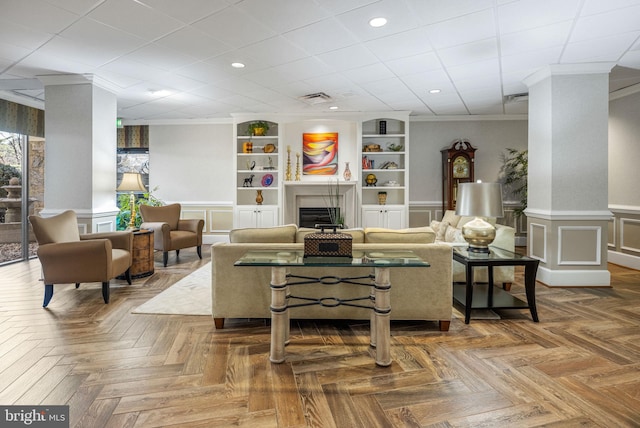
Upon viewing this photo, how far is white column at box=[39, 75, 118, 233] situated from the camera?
4.49 meters

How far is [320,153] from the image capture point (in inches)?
271

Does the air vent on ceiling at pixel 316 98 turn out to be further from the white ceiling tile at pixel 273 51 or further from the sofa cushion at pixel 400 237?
the sofa cushion at pixel 400 237

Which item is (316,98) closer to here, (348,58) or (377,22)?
(348,58)

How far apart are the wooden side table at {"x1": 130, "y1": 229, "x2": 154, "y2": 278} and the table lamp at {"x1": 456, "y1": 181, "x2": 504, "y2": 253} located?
376 centimetres

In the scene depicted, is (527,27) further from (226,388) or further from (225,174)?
(225,174)

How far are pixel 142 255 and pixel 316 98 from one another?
3.38 meters

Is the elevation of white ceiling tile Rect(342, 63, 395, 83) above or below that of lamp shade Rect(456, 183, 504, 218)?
above

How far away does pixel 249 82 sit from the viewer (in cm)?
475

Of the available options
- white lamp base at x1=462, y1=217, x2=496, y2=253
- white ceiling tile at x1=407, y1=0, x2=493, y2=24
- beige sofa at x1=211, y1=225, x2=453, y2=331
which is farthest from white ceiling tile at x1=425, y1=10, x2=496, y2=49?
beige sofa at x1=211, y1=225, x2=453, y2=331

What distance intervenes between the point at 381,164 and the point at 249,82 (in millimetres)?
3137

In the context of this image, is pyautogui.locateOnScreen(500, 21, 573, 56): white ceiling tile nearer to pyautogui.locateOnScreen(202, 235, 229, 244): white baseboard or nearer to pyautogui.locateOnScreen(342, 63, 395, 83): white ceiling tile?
pyautogui.locateOnScreen(342, 63, 395, 83): white ceiling tile

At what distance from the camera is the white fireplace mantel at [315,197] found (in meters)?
6.61

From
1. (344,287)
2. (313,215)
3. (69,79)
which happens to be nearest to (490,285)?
(344,287)

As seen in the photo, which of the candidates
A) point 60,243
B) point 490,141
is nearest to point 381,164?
point 490,141
